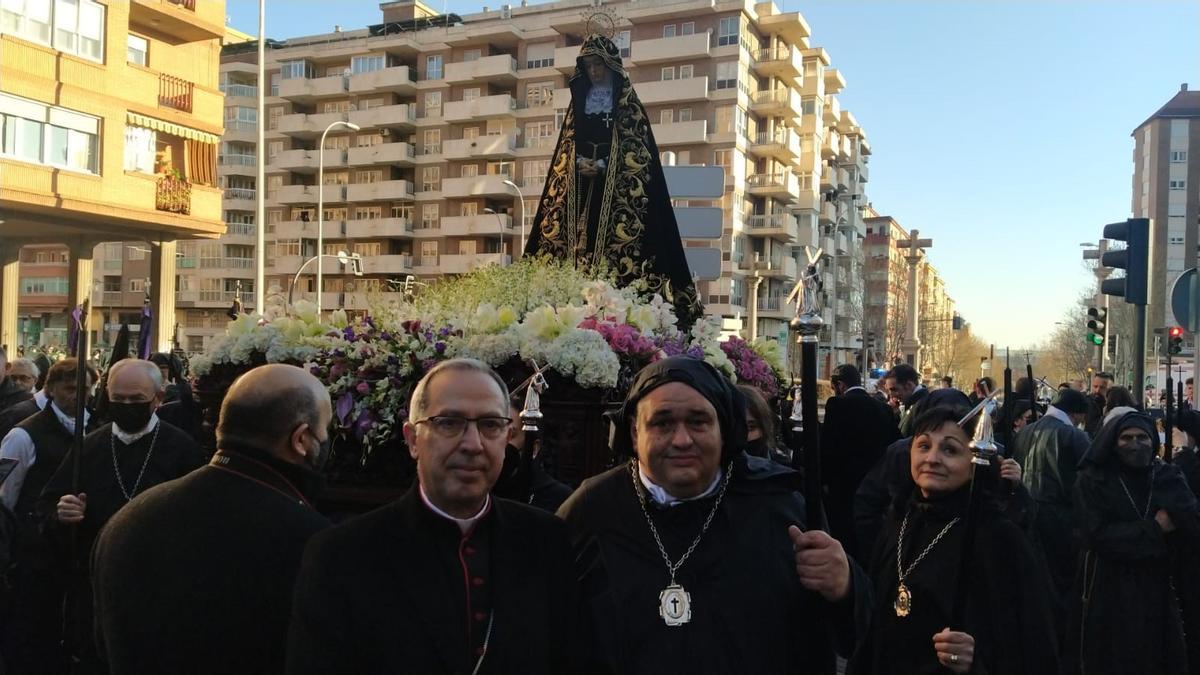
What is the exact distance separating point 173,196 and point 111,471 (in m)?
22.8

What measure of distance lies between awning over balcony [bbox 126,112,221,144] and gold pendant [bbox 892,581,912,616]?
25451 mm

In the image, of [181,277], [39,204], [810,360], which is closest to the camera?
[810,360]

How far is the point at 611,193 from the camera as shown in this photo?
21.7 feet

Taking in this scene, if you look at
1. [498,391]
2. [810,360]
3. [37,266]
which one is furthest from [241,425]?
[37,266]

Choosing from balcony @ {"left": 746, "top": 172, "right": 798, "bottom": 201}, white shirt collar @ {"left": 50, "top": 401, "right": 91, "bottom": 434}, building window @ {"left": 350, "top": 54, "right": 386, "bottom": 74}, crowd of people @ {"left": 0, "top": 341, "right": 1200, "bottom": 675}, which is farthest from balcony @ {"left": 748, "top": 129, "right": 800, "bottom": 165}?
crowd of people @ {"left": 0, "top": 341, "right": 1200, "bottom": 675}

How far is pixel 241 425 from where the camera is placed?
9.70 feet

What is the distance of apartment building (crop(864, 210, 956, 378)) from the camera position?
79.6 m

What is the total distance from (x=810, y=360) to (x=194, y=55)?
2907cm

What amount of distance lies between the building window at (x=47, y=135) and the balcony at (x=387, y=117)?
37.6m

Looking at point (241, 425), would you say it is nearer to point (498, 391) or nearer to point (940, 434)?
point (498, 391)

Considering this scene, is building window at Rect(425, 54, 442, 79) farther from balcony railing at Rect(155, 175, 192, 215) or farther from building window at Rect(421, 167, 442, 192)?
balcony railing at Rect(155, 175, 192, 215)

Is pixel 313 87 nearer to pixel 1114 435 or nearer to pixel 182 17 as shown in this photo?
pixel 182 17

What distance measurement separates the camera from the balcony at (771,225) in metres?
58.9

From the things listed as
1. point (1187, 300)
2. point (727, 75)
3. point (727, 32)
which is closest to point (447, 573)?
point (1187, 300)
